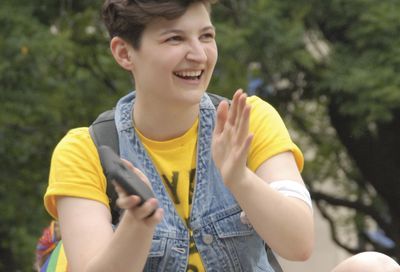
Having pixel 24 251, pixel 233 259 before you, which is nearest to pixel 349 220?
pixel 24 251

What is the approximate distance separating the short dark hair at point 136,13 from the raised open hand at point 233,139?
0.36 meters

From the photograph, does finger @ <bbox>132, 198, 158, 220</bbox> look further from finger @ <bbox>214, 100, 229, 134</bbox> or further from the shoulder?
the shoulder

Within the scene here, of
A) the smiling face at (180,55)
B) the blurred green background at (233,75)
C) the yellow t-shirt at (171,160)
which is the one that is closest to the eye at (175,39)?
the smiling face at (180,55)

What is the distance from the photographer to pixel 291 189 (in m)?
3.09

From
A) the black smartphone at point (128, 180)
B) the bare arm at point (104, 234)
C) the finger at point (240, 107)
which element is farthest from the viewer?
the finger at point (240, 107)

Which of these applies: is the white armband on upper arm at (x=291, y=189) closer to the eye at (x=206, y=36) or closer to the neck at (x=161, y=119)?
the neck at (x=161, y=119)

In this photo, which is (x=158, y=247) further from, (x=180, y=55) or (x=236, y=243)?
(x=180, y=55)

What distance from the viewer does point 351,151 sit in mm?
11375

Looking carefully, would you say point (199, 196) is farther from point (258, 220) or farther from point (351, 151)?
point (351, 151)

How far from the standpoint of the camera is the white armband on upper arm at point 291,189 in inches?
121

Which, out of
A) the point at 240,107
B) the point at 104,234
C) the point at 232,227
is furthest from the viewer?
the point at 232,227

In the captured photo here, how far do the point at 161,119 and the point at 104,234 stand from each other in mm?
396

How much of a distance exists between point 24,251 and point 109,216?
7.26 m

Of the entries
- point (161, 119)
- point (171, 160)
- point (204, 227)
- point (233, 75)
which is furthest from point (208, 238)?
point (233, 75)
